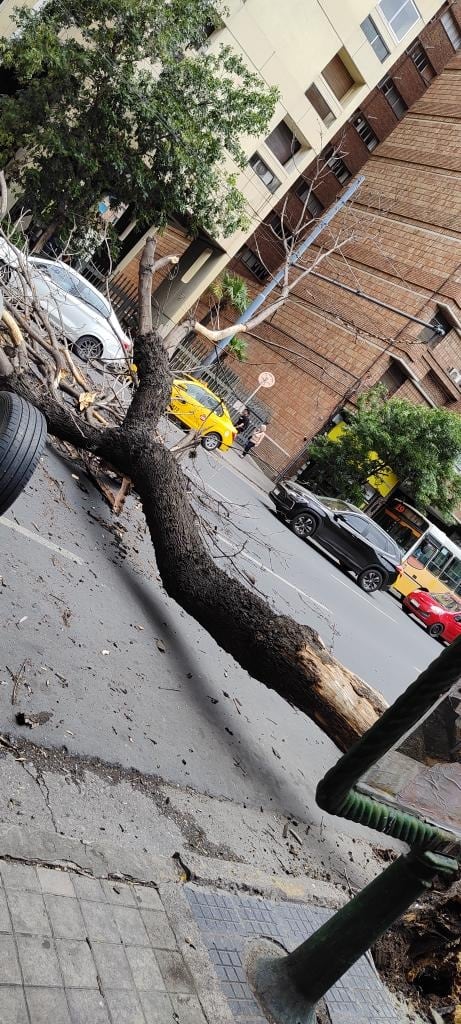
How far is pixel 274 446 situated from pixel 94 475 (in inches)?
804

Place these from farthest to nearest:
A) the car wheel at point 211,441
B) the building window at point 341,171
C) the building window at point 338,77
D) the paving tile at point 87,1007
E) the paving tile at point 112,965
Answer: the building window at point 341,171 → the building window at point 338,77 → the car wheel at point 211,441 → the paving tile at point 112,965 → the paving tile at point 87,1007

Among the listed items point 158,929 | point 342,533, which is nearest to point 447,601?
point 342,533

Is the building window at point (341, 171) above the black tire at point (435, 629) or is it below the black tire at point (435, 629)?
above

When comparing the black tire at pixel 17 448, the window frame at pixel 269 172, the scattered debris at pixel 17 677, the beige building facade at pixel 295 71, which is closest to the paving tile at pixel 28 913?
the scattered debris at pixel 17 677

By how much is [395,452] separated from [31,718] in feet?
73.8

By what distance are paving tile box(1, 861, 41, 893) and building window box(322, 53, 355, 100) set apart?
88.8ft

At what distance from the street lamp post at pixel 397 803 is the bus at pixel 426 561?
58.2ft

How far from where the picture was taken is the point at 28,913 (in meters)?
2.68

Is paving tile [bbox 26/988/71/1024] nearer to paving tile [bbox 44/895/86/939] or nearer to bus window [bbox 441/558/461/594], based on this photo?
paving tile [bbox 44/895/86/939]

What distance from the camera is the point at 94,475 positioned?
25.6ft

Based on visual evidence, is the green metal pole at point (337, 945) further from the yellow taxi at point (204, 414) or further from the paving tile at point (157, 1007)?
the yellow taxi at point (204, 414)

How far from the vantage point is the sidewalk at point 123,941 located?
252 cm

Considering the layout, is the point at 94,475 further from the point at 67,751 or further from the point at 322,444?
the point at 322,444

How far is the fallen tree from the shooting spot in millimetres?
5309
